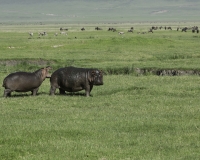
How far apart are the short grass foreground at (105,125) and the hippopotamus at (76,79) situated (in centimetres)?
42

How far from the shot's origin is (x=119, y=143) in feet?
A: 39.9

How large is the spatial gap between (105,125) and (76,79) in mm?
6278

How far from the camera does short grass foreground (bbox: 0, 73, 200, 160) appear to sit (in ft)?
37.6

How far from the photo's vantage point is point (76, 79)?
20.1 metres

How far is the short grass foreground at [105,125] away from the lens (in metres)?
11.4

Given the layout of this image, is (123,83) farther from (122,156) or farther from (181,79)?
(122,156)

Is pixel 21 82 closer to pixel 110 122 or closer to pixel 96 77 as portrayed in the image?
pixel 96 77

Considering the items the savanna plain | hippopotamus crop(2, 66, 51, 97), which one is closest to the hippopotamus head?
the savanna plain

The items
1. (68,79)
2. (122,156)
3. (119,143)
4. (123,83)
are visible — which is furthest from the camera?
(123,83)

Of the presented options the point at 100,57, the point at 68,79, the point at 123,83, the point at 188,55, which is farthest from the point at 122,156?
the point at 188,55

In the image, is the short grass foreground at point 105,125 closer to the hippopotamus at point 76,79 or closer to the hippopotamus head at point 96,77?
the hippopotamus at point 76,79

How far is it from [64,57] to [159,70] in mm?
9512

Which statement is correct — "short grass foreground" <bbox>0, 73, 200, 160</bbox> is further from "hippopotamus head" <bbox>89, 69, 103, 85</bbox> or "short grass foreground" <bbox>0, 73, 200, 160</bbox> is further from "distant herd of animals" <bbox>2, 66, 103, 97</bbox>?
"hippopotamus head" <bbox>89, 69, 103, 85</bbox>

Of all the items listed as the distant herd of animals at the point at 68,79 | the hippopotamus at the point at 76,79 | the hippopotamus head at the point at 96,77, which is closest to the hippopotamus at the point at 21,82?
the distant herd of animals at the point at 68,79
